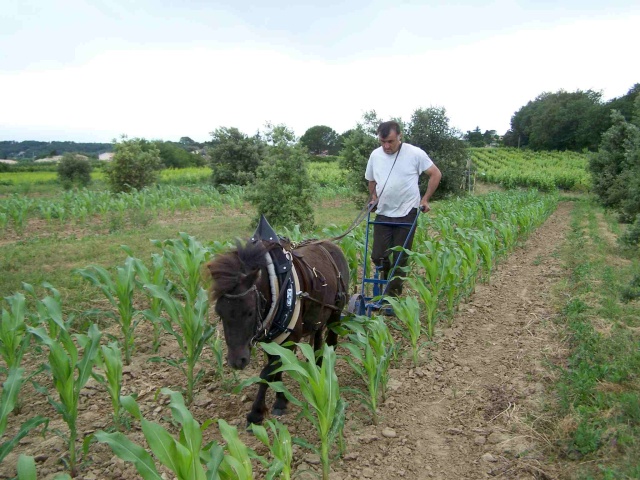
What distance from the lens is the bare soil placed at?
117 inches

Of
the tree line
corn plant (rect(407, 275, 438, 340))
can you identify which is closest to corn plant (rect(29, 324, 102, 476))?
corn plant (rect(407, 275, 438, 340))

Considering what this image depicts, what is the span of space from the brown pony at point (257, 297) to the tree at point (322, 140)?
75323 mm

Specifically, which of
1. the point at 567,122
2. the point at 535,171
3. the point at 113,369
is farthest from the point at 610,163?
the point at 567,122

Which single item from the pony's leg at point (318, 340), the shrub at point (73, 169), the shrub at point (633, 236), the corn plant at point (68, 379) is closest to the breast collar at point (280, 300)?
the pony's leg at point (318, 340)

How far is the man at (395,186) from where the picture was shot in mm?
5191

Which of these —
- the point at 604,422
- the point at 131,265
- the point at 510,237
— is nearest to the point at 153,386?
the point at 131,265

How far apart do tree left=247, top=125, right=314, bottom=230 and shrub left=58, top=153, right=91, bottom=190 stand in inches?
684

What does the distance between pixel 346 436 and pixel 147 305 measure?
3.57 meters

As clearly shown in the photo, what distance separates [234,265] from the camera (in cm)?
289

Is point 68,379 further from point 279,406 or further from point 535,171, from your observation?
point 535,171

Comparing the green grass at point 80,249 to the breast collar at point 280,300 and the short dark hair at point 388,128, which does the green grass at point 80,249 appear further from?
the short dark hair at point 388,128

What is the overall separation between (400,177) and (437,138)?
15.4 meters

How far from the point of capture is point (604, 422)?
3191mm

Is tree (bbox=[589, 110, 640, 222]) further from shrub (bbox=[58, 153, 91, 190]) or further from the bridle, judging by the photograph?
shrub (bbox=[58, 153, 91, 190])
